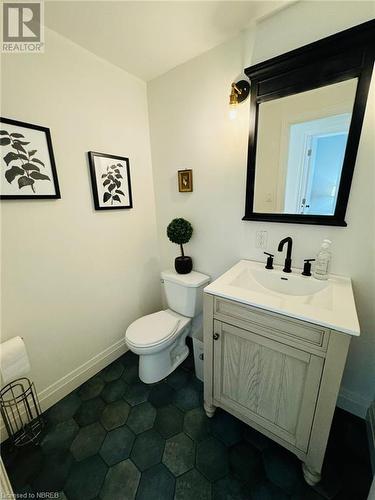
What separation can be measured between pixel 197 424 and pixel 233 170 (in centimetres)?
169

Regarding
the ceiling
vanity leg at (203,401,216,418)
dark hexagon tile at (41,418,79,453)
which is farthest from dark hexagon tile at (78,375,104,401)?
the ceiling

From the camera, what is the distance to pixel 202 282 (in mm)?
1663

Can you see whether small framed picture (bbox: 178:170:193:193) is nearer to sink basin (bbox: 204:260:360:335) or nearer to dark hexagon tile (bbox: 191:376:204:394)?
sink basin (bbox: 204:260:360:335)

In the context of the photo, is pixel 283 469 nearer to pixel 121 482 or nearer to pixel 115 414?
pixel 121 482

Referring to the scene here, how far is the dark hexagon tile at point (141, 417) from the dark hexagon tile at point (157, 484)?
0.75 feet

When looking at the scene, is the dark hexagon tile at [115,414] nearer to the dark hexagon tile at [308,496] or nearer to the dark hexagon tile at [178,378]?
the dark hexagon tile at [178,378]

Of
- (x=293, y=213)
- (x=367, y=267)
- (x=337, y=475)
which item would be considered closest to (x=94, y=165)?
(x=293, y=213)

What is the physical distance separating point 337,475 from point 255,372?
2.08 feet

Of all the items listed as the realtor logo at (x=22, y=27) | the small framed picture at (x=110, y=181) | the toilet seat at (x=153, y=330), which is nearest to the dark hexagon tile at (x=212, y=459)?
the toilet seat at (x=153, y=330)

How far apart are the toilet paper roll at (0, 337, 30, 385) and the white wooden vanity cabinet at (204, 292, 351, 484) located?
3.41 feet

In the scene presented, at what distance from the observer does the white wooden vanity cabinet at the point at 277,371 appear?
0.87m

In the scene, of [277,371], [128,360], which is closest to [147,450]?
[128,360]

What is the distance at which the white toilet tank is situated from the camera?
65.1 inches

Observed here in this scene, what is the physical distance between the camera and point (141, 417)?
4.44 ft
